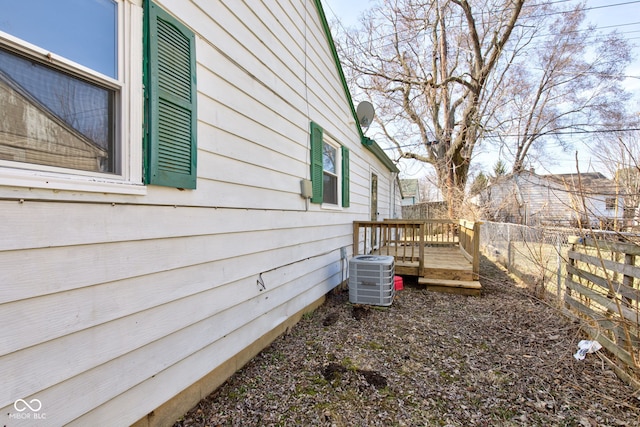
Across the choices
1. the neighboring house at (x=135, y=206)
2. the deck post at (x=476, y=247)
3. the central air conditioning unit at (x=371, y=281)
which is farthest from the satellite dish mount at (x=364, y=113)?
the neighboring house at (x=135, y=206)

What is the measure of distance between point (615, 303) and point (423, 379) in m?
1.60

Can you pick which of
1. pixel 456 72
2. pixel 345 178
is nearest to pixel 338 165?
pixel 345 178

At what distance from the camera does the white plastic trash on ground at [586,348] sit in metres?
2.89

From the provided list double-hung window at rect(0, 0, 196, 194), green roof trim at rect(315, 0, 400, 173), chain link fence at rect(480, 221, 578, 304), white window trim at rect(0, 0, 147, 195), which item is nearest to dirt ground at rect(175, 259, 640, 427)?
chain link fence at rect(480, 221, 578, 304)

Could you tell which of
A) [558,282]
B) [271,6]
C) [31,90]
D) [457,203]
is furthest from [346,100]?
[457,203]

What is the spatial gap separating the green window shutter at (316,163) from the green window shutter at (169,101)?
2.24 metres

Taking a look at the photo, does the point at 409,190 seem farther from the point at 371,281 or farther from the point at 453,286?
the point at 371,281

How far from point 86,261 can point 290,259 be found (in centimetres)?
225

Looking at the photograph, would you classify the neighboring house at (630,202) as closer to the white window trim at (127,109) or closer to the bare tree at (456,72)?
the white window trim at (127,109)

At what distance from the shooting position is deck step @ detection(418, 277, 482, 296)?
5036mm

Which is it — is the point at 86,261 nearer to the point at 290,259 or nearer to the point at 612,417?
the point at 290,259

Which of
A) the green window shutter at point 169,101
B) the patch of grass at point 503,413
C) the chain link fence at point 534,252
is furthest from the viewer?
the chain link fence at point 534,252

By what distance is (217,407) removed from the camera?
86.0 inches

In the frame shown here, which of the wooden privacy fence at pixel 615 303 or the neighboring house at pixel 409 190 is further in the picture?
the neighboring house at pixel 409 190
